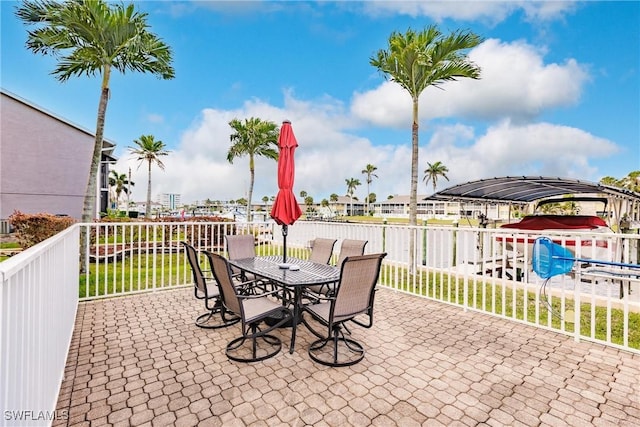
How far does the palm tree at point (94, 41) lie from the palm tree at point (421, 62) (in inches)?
207

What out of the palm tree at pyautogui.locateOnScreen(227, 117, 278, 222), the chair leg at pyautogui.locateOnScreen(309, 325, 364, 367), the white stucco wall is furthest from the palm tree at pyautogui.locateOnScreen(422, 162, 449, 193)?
the chair leg at pyautogui.locateOnScreen(309, 325, 364, 367)

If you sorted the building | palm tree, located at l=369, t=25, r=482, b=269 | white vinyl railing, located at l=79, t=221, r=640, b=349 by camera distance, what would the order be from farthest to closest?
the building → palm tree, located at l=369, t=25, r=482, b=269 → white vinyl railing, located at l=79, t=221, r=640, b=349

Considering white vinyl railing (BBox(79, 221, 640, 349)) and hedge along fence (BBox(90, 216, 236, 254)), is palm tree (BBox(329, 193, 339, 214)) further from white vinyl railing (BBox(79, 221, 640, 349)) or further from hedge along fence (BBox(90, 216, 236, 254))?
white vinyl railing (BBox(79, 221, 640, 349))

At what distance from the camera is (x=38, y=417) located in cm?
158

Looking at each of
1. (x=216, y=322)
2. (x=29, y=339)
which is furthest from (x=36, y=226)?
(x=29, y=339)

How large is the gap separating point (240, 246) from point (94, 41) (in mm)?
5445

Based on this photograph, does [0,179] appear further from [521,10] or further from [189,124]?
[521,10]

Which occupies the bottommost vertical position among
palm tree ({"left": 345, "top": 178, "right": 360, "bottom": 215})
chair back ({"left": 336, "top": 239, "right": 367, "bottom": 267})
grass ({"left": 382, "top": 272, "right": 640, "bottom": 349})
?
grass ({"left": 382, "top": 272, "right": 640, "bottom": 349})

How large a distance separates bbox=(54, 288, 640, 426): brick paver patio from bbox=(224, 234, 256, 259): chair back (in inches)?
52.4

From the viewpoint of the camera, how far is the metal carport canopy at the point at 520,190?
6218 millimetres

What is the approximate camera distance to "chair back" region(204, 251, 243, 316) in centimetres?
286

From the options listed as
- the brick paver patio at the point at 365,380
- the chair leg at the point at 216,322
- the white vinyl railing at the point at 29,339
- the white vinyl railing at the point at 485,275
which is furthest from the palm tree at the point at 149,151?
the white vinyl railing at the point at 29,339

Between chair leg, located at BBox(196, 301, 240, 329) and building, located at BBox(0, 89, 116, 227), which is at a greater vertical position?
building, located at BBox(0, 89, 116, 227)

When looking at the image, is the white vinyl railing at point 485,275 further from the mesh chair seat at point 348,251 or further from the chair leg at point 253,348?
the chair leg at point 253,348
